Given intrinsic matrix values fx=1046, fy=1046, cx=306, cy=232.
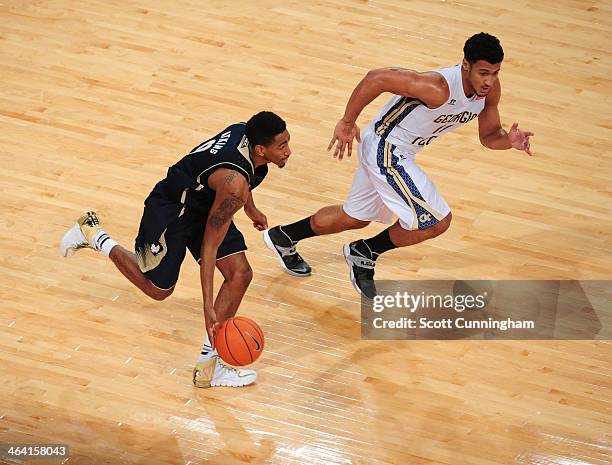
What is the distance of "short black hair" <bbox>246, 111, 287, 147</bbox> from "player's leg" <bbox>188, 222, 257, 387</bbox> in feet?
1.71

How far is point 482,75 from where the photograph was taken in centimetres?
518

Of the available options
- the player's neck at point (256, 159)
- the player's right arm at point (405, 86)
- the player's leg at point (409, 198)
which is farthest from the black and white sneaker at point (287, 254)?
the player's neck at point (256, 159)

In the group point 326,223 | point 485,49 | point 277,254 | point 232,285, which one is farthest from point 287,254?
point 485,49

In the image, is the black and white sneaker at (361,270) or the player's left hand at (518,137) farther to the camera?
the black and white sneaker at (361,270)

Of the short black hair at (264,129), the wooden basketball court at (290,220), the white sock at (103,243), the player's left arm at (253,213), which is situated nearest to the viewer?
the short black hair at (264,129)

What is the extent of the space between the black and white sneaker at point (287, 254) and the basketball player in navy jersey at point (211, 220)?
0.67m

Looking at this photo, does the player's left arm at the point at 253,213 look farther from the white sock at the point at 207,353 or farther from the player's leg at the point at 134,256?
the white sock at the point at 207,353

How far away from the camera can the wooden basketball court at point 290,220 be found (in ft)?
16.3

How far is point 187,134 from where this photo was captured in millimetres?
7078

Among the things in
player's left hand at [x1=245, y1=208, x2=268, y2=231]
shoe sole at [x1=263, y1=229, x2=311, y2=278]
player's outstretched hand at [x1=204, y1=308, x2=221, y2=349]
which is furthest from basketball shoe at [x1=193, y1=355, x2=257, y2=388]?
shoe sole at [x1=263, y1=229, x2=311, y2=278]

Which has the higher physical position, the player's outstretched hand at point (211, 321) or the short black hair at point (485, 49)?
the short black hair at point (485, 49)

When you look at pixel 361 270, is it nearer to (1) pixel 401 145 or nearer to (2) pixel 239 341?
(1) pixel 401 145

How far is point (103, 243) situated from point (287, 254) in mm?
1084

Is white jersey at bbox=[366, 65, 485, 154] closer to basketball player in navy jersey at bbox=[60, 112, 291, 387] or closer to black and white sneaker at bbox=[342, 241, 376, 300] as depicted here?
black and white sneaker at bbox=[342, 241, 376, 300]
